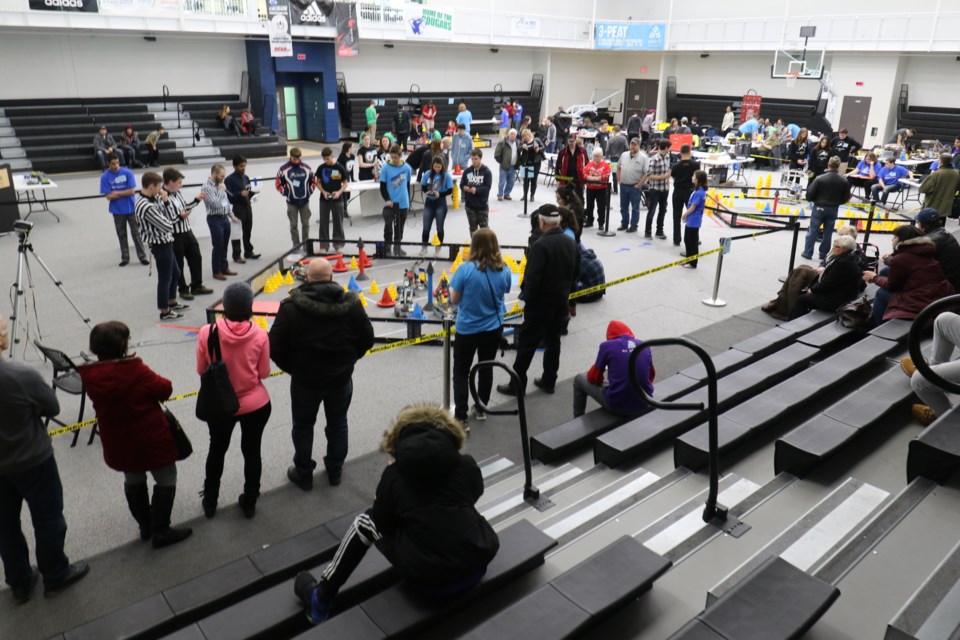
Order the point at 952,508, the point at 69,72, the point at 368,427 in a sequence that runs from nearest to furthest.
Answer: the point at 952,508
the point at 368,427
the point at 69,72

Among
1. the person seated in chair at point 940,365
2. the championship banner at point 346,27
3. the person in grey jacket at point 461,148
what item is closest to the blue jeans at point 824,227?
the person seated in chair at point 940,365

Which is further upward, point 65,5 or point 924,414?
point 65,5

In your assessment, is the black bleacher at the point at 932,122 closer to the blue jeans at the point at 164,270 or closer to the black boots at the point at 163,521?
the blue jeans at the point at 164,270

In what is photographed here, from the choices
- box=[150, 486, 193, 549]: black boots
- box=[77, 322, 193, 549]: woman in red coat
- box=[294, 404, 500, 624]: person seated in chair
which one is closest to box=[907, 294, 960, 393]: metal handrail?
box=[294, 404, 500, 624]: person seated in chair

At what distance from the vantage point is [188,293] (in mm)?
8547

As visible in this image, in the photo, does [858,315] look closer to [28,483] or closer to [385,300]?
[385,300]

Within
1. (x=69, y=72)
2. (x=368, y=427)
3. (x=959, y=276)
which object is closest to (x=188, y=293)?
(x=368, y=427)

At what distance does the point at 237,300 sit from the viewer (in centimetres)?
416

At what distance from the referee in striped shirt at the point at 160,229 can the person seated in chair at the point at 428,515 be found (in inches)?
226

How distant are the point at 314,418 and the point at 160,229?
13.6 feet

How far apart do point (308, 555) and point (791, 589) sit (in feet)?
7.81

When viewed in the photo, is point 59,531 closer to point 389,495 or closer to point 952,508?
point 389,495

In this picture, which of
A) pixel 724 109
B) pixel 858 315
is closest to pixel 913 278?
pixel 858 315

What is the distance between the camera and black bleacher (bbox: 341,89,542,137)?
2544 centimetres
